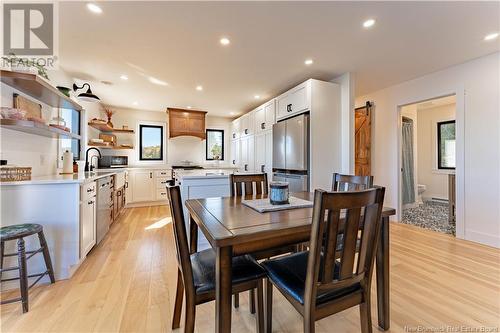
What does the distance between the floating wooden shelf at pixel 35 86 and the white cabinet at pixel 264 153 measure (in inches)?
127

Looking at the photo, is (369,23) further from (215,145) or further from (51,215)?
(215,145)

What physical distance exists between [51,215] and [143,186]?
10.8ft

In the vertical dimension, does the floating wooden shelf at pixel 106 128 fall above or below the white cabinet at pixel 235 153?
above

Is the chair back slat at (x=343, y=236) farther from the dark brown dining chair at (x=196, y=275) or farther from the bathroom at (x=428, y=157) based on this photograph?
the bathroom at (x=428, y=157)

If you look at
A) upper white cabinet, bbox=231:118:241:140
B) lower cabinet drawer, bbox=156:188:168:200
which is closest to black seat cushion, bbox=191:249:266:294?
lower cabinet drawer, bbox=156:188:168:200

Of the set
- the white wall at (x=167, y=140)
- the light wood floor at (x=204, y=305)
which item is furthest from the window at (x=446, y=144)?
the white wall at (x=167, y=140)

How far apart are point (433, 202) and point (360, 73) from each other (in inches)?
177

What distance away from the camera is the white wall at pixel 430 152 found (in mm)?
5602

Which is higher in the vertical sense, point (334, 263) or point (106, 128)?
point (106, 128)

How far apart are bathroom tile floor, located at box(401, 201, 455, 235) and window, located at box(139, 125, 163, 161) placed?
230 inches

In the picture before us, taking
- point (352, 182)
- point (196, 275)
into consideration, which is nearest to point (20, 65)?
point (196, 275)

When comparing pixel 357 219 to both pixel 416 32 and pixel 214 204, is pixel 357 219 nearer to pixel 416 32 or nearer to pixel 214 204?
pixel 214 204

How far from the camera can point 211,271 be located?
1.25 metres

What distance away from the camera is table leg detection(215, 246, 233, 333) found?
0.97m
